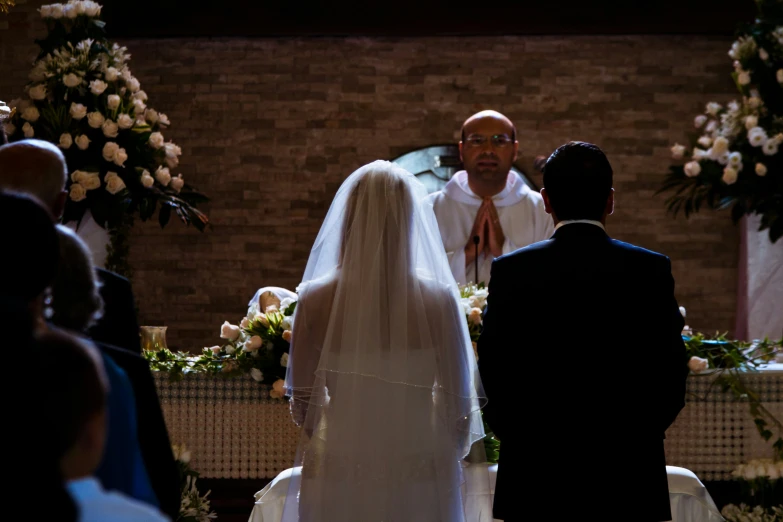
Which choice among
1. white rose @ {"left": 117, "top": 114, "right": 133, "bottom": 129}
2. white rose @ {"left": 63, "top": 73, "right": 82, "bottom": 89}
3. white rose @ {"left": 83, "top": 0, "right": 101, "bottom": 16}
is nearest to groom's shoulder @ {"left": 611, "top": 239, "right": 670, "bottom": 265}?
white rose @ {"left": 117, "top": 114, "right": 133, "bottom": 129}

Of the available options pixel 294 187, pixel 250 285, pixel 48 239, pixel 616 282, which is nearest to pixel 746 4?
pixel 294 187

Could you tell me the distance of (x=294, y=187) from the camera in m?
9.84

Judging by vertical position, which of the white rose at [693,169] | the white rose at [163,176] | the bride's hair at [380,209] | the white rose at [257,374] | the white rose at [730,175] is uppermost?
the white rose at [693,169]

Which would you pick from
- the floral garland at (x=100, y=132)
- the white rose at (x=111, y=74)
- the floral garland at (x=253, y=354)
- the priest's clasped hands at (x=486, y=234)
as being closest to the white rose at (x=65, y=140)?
the floral garland at (x=100, y=132)

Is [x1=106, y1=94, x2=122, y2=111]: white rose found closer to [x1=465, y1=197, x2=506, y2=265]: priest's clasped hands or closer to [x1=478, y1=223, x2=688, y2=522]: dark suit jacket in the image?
[x1=465, y1=197, x2=506, y2=265]: priest's clasped hands

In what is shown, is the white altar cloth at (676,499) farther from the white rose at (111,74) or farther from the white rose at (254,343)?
the white rose at (111,74)

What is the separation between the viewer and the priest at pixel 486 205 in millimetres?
6305

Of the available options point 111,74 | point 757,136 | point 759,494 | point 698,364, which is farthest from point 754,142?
point 111,74

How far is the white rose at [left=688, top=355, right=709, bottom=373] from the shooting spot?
4742 millimetres

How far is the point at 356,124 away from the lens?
982 centimetres

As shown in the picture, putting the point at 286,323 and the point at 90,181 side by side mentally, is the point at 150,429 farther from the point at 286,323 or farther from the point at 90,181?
the point at 90,181

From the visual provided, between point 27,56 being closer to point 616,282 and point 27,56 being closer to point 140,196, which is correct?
point 140,196

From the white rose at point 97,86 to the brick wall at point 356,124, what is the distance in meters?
3.84

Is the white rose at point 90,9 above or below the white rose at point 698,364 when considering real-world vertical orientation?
above
